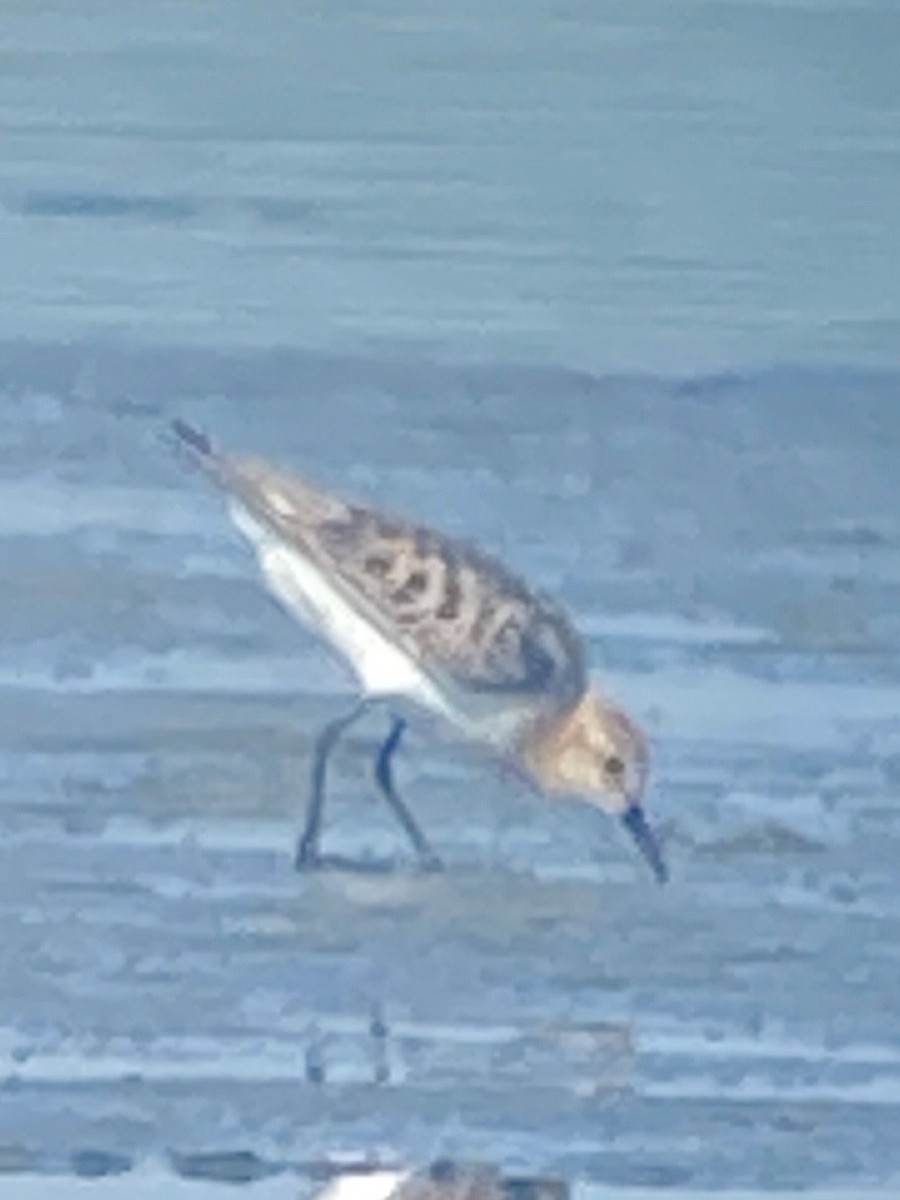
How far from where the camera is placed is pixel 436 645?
125 inches

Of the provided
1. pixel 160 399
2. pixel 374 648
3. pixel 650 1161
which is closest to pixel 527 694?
pixel 374 648

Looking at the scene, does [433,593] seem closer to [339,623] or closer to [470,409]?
[339,623]

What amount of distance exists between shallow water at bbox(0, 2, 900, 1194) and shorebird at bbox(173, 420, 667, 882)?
24 mm

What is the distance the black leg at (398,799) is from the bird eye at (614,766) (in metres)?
0.12

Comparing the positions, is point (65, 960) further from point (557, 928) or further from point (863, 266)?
point (863, 266)

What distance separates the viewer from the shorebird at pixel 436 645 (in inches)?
125

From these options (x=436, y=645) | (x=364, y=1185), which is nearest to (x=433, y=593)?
(x=436, y=645)

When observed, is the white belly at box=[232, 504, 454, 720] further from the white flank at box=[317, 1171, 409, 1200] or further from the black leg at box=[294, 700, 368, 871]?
the white flank at box=[317, 1171, 409, 1200]

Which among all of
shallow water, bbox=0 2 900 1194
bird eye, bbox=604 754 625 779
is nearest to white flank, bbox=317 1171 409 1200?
shallow water, bbox=0 2 900 1194

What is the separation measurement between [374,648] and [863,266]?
1.45 feet

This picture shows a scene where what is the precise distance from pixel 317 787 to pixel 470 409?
29cm

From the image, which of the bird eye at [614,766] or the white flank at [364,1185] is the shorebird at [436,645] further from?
the white flank at [364,1185]

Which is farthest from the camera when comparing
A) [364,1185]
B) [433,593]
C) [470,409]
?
[470,409]

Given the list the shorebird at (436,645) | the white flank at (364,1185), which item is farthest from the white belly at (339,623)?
the white flank at (364,1185)
